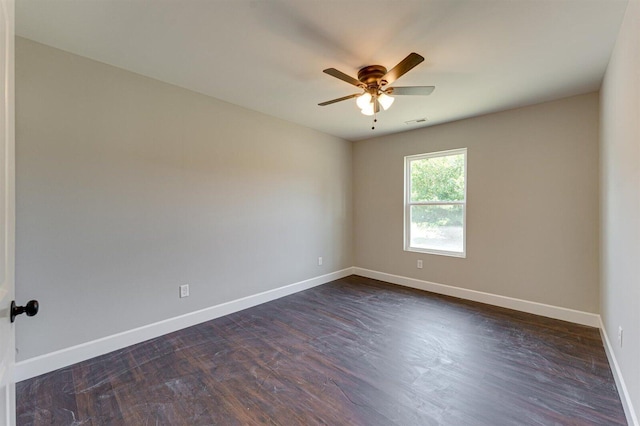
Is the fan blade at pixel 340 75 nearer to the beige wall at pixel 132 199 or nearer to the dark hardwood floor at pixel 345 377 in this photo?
the beige wall at pixel 132 199

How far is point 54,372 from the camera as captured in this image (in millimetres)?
2150

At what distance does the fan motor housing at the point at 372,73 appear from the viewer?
2.39 meters

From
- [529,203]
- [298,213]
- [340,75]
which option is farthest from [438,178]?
[340,75]

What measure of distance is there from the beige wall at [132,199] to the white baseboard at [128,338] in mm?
56

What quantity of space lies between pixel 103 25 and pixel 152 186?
1.29 m

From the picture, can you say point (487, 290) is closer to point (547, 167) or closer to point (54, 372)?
point (547, 167)

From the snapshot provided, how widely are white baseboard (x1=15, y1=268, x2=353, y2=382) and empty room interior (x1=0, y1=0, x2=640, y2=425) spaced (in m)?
0.02

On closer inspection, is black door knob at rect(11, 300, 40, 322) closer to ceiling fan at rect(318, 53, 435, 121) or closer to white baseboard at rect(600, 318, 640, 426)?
ceiling fan at rect(318, 53, 435, 121)

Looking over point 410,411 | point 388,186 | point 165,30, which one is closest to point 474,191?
point 388,186

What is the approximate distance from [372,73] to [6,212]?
2382mm

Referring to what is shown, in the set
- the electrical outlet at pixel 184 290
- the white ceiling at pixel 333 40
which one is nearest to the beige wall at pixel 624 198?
the white ceiling at pixel 333 40

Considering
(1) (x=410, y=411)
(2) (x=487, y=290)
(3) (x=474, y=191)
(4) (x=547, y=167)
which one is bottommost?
(1) (x=410, y=411)

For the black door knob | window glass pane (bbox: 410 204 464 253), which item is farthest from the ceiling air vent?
the black door knob

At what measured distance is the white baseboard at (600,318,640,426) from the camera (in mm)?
1603
